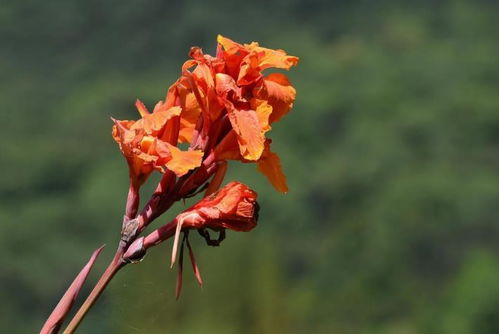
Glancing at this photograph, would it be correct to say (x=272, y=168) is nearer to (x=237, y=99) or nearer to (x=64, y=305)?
(x=237, y=99)

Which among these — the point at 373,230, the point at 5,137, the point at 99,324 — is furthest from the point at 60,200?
the point at 99,324

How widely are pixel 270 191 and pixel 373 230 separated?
6.74 meters

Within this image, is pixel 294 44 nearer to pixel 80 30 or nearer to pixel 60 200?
pixel 80 30

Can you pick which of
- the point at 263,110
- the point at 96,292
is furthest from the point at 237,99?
the point at 96,292

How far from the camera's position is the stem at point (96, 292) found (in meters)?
3.01

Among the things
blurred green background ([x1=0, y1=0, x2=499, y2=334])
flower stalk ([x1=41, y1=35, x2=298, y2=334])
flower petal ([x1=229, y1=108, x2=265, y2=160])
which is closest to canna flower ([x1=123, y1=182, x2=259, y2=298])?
flower stalk ([x1=41, y1=35, x2=298, y2=334])

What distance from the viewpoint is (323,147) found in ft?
255

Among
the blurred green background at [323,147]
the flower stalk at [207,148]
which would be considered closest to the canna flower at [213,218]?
the flower stalk at [207,148]

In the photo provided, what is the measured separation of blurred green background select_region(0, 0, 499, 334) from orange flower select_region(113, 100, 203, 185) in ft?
87.9

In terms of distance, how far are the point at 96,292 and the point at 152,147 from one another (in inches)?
16.0

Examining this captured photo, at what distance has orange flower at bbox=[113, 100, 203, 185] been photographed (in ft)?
10.3

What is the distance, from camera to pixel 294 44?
3310 inches

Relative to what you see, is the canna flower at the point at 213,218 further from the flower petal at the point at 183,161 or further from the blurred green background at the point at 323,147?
the blurred green background at the point at 323,147

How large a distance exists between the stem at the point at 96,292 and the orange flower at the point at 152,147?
23 cm
